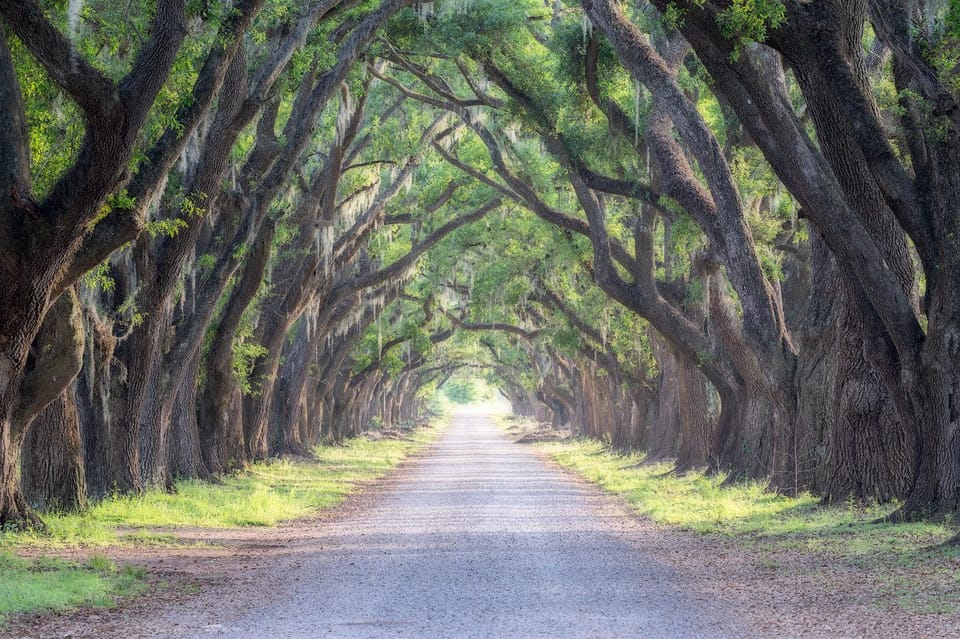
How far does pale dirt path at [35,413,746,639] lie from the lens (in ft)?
23.0

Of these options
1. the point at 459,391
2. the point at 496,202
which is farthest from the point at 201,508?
the point at 459,391

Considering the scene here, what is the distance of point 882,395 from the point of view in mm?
13844

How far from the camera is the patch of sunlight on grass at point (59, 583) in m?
7.64

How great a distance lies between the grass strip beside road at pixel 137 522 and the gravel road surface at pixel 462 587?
2.77ft

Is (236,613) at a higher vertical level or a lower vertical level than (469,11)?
lower

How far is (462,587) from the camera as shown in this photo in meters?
8.77

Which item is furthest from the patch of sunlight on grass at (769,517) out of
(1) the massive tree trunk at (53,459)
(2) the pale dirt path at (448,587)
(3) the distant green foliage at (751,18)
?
(1) the massive tree trunk at (53,459)

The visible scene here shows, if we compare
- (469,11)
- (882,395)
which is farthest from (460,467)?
(882,395)

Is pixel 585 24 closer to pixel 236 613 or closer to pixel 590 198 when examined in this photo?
pixel 590 198

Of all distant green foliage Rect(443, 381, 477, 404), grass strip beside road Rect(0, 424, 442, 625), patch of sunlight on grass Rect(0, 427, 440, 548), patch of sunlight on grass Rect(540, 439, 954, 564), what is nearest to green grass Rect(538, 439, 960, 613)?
patch of sunlight on grass Rect(540, 439, 954, 564)

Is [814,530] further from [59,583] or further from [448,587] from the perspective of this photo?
[59,583]

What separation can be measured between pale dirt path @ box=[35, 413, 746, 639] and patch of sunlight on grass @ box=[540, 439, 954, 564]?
45.5 inches

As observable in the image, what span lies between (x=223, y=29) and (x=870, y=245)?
665 centimetres

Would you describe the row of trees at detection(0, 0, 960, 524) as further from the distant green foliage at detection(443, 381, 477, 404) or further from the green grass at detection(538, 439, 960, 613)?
the distant green foliage at detection(443, 381, 477, 404)
